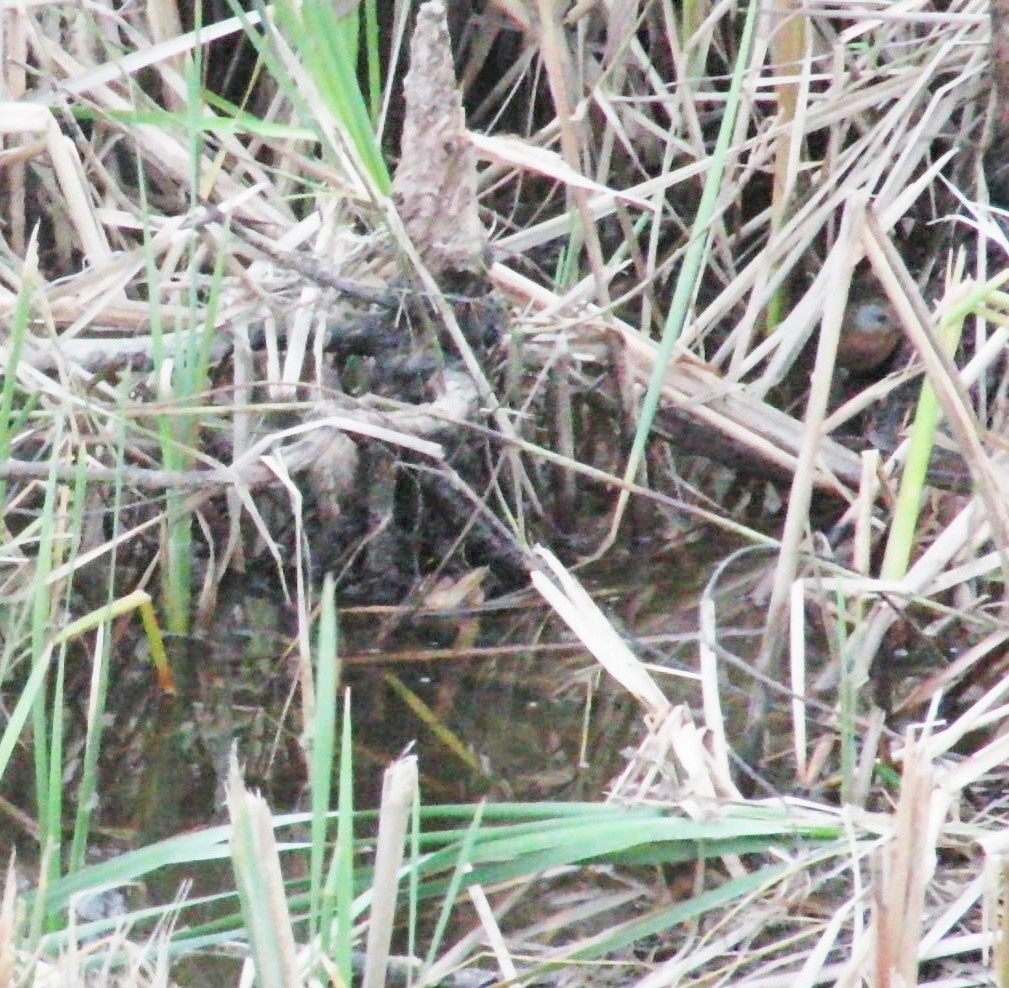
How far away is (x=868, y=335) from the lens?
2029mm

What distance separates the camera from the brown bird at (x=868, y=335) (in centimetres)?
202

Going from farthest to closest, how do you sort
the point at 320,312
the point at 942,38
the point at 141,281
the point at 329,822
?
1. the point at 942,38
2. the point at 141,281
3. the point at 320,312
4. the point at 329,822

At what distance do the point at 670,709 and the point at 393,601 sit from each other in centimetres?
56

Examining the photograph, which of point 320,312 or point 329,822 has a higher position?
point 320,312

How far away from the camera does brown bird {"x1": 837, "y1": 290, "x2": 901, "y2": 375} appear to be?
2.02m

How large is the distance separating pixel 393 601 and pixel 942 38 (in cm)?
100

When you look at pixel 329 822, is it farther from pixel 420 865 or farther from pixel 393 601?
pixel 393 601

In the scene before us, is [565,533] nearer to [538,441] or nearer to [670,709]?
[538,441]

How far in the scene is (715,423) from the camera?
1.81 metres

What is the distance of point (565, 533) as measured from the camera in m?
1.86

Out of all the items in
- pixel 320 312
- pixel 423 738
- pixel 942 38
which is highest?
pixel 942 38

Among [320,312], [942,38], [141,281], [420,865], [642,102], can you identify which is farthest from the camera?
[642,102]

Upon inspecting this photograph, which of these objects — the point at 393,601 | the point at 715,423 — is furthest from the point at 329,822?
the point at 715,423

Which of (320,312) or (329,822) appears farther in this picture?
(320,312)
